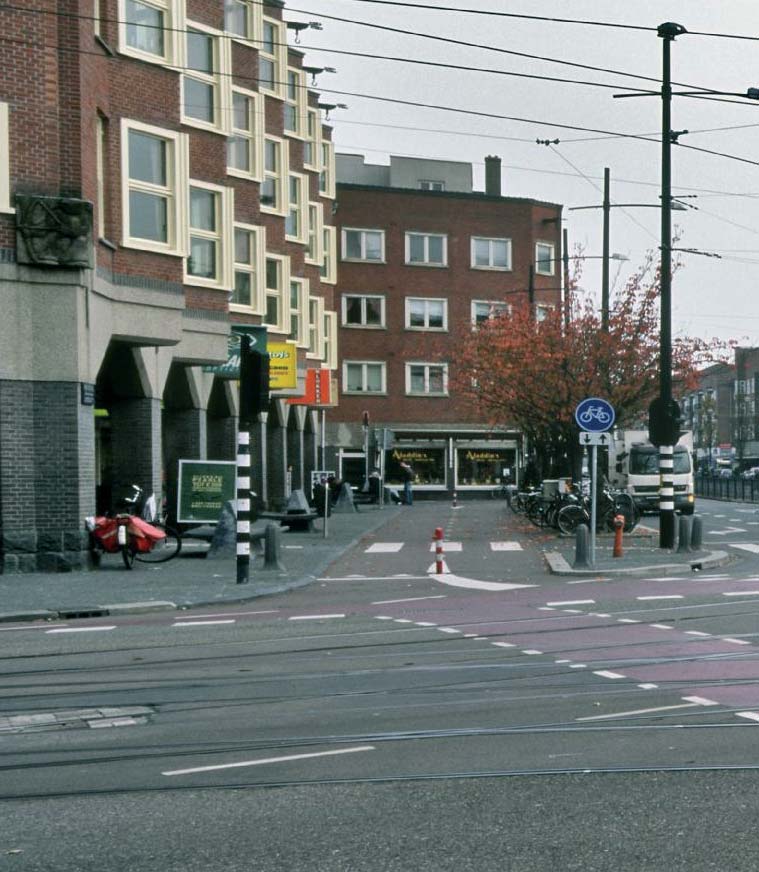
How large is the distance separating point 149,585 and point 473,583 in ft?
14.5

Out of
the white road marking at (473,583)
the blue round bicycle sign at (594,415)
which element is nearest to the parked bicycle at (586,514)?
the blue round bicycle sign at (594,415)

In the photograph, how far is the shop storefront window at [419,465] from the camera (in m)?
66.1

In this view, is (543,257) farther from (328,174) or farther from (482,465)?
(328,174)

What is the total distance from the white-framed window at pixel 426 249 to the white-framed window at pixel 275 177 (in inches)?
966

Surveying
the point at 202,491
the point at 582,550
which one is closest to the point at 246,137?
the point at 202,491

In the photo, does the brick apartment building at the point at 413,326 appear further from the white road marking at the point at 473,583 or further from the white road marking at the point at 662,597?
the white road marking at the point at 662,597

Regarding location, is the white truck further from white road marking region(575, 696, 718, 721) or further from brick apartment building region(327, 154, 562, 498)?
white road marking region(575, 696, 718, 721)

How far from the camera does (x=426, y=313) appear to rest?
6725 centimetres

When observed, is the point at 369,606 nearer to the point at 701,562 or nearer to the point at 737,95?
the point at 701,562

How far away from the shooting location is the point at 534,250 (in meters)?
68.8

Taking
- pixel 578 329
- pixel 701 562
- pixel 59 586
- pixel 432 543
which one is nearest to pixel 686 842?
pixel 59 586

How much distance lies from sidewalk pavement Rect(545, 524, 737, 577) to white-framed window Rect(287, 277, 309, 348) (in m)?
18.7

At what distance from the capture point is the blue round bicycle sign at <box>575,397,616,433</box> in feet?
72.4

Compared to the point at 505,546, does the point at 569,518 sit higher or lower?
higher
